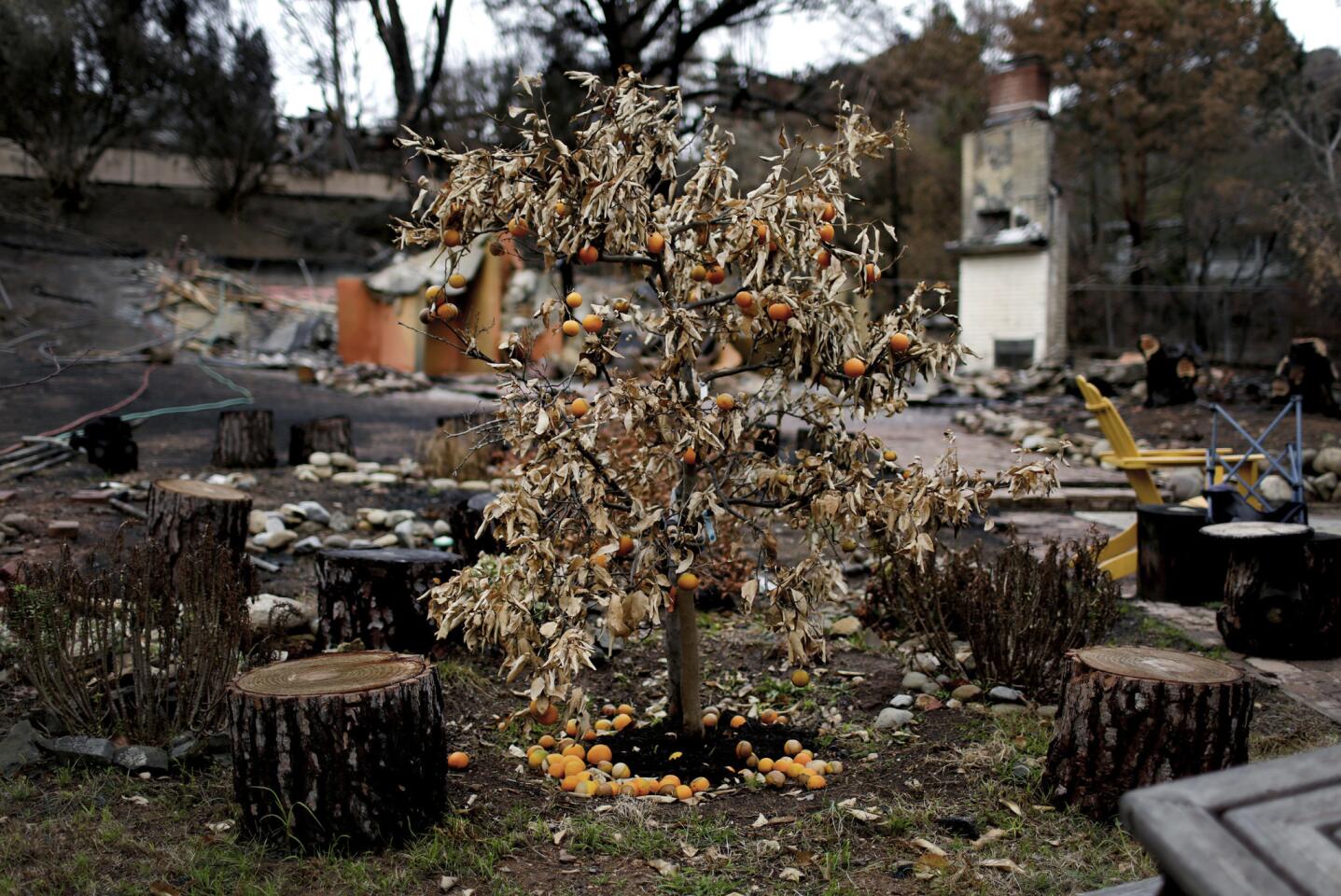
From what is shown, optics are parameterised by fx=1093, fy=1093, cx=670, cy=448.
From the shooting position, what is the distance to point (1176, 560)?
584 centimetres

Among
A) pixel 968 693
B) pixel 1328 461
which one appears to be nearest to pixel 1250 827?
pixel 968 693

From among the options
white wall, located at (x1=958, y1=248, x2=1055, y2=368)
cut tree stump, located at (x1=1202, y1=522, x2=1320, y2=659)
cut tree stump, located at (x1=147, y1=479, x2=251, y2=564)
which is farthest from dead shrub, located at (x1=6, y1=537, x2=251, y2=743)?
white wall, located at (x1=958, y1=248, x2=1055, y2=368)

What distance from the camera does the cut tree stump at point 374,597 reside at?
15.4ft

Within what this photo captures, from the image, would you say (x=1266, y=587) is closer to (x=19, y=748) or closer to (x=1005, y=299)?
(x=19, y=748)

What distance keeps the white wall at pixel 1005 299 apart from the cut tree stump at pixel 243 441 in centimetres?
1456

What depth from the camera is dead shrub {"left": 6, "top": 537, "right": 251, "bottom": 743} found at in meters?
3.82

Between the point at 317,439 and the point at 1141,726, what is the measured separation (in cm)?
756

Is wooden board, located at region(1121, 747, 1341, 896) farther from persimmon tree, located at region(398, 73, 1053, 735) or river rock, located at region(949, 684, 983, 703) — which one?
river rock, located at region(949, 684, 983, 703)

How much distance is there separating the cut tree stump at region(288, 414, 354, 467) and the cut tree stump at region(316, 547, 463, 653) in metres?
4.77

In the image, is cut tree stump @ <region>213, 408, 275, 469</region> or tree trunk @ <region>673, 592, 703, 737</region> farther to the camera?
cut tree stump @ <region>213, 408, 275, 469</region>

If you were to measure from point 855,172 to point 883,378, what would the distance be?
27.2 inches

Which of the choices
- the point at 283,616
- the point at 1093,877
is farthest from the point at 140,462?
the point at 1093,877

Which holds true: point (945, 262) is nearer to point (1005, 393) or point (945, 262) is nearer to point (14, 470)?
point (1005, 393)

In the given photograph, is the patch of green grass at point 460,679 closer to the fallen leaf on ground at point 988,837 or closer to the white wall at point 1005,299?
the fallen leaf on ground at point 988,837
